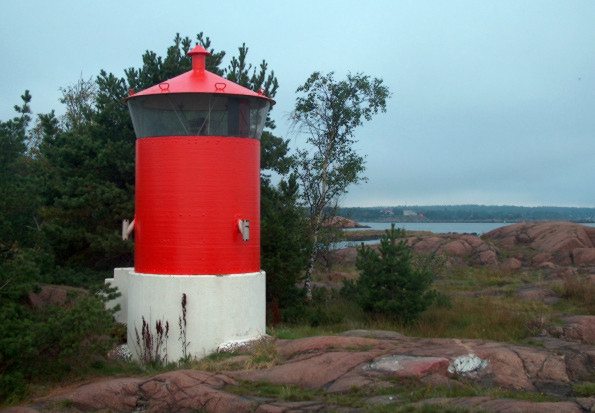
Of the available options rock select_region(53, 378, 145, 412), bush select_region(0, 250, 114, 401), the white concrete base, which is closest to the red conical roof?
the white concrete base

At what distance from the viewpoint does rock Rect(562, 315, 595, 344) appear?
51.2 ft

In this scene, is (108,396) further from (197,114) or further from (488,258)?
(488,258)

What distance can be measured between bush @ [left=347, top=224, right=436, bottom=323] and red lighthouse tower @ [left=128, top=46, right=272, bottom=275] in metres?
4.34

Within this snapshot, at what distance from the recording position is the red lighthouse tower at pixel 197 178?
49.3ft

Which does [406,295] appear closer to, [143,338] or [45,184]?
[143,338]

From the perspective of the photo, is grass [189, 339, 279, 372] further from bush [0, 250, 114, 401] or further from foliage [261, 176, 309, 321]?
foliage [261, 176, 309, 321]

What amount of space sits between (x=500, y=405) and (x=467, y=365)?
206 cm

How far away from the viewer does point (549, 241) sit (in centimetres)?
4044

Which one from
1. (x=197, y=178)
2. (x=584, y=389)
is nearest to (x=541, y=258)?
(x=197, y=178)

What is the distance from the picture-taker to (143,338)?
594 inches

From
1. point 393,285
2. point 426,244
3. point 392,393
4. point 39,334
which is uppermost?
point 426,244

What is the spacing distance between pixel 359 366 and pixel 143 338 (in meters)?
5.23

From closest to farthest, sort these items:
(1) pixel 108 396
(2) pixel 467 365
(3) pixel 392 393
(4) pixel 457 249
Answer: (3) pixel 392 393 → (2) pixel 467 365 → (1) pixel 108 396 → (4) pixel 457 249

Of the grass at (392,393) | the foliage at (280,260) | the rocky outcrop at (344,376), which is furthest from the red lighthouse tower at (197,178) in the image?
the grass at (392,393)
